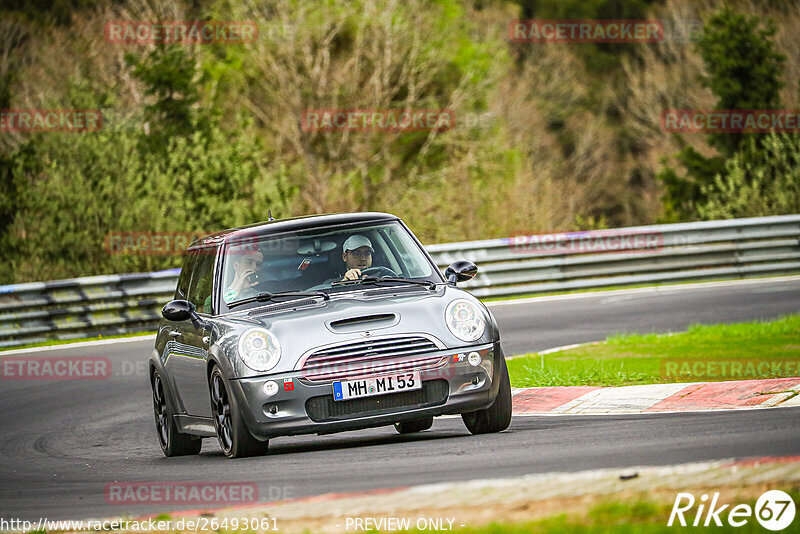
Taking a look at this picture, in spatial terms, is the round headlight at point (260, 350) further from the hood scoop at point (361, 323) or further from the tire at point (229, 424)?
the hood scoop at point (361, 323)

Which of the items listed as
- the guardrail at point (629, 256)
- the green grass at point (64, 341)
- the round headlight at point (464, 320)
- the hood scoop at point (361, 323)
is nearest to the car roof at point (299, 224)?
the round headlight at point (464, 320)

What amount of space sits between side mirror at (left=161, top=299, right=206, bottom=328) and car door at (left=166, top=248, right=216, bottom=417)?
45mm

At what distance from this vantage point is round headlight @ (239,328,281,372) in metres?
8.42

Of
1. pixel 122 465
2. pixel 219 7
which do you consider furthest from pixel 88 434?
pixel 219 7

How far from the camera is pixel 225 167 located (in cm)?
2788

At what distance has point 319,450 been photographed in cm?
912

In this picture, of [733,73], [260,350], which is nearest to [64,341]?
[260,350]

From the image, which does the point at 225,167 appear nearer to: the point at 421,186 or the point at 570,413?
the point at 421,186

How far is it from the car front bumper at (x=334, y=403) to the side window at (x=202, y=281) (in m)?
1.30

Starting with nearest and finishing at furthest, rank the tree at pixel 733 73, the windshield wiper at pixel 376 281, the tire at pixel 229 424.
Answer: the tire at pixel 229 424, the windshield wiper at pixel 376 281, the tree at pixel 733 73

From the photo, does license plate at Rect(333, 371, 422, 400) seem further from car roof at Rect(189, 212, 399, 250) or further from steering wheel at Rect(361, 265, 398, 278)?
car roof at Rect(189, 212, 399, 250)

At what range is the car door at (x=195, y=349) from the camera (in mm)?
9312

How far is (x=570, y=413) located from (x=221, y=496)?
383 cm

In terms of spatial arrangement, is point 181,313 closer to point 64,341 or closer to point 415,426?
point 415,426
